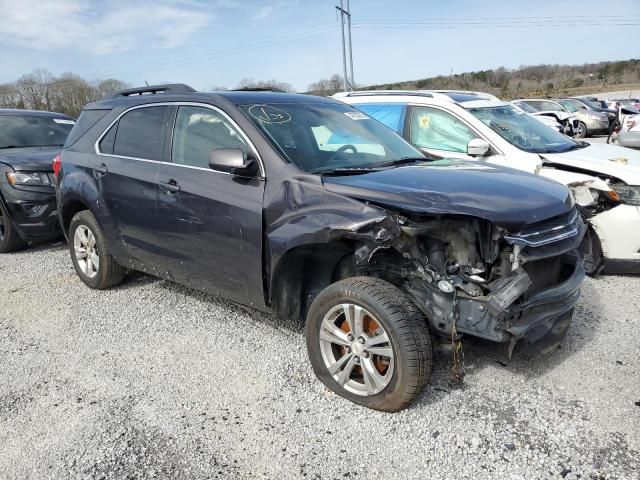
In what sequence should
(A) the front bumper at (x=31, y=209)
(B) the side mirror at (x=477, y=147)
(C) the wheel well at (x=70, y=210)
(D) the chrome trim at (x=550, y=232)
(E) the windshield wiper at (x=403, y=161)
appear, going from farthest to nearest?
(A) the front bumper at (x=31, y=209), (B) the side mirror at (x=477, y=147), (C) the wheel well at (x=70, y=210), (E) the windshield wiper at (x=403, y=161), (D) the chrome trim at (x=550, y=232)

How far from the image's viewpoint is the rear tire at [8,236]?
6902 mm

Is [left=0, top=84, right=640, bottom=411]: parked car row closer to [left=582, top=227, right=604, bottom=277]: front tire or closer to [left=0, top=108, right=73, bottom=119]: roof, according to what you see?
[left=582, top=227, right=604, bottom=277]: front tire

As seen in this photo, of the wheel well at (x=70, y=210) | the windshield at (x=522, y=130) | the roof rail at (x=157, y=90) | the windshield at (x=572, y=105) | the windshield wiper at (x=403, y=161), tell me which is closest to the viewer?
the windshield wiper at (x=403, y=161)

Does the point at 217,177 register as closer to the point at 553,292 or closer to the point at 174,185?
the point at 174,185

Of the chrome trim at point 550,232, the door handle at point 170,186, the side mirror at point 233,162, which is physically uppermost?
the side mirror at point 233,162

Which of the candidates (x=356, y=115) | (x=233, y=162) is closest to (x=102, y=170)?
(x=233, y=162)

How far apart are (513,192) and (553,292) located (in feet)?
2.09

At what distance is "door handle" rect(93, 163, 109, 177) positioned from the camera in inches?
187

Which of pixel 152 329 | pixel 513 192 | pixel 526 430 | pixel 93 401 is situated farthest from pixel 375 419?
pixel 152 329

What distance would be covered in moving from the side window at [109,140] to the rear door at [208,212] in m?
0.95

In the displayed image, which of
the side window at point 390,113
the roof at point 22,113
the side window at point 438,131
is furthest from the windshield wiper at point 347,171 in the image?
the roof at point 22,113

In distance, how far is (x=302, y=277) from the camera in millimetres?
3592

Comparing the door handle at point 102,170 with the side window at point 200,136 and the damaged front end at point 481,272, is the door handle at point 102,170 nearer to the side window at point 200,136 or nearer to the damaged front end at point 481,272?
the side window at point 200,136

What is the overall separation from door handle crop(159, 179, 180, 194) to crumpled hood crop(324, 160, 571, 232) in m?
1.30
